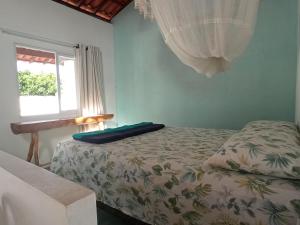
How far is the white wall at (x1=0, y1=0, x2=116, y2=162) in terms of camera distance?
2.72 m

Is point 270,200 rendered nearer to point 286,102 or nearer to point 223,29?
point 223,29

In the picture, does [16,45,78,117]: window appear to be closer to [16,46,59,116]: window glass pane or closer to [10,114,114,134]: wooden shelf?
[16,46,59,116]: window glass pane

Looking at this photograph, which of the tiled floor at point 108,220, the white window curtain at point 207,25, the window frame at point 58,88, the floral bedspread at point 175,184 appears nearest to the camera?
the floral bedspread at point 175,184

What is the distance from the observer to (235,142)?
1254 mm

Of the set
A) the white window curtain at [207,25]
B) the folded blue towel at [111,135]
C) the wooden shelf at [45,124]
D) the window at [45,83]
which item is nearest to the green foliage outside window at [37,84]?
the window at [45,83]

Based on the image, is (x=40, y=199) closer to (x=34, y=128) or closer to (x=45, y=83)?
(x=34, y=128)

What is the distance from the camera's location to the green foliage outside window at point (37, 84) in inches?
118

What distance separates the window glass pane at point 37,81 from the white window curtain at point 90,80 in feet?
1.35

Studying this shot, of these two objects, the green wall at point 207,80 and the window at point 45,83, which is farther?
the window at point 45,83

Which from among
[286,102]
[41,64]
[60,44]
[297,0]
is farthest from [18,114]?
[297,0]

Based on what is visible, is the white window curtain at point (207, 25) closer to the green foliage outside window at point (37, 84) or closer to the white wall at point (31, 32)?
the white wall at point (31, 32)

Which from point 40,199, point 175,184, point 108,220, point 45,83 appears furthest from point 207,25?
point 45,83

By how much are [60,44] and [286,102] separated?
11.2ft

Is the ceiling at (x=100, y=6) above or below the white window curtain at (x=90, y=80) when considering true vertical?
above
